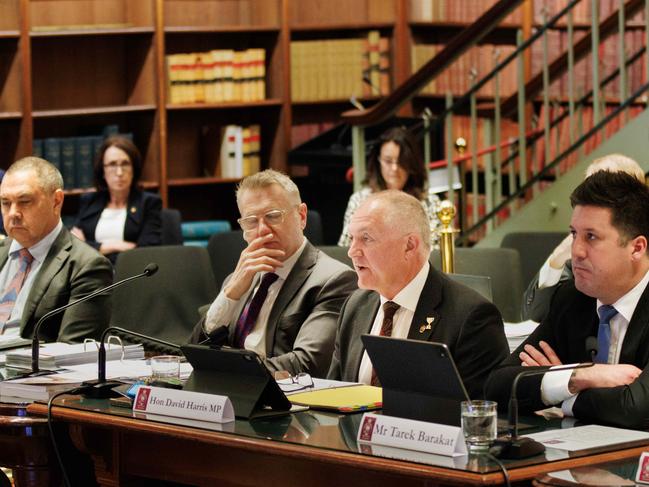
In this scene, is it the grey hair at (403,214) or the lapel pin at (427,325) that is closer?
the lapel pin at (427,325)

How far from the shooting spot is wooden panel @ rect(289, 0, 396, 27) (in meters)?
8.39

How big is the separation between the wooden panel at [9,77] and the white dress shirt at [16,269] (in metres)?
2.49

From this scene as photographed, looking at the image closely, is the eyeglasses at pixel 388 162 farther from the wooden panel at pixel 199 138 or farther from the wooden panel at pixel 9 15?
the wooden panel at pixel 9 15

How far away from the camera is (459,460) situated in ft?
8.03

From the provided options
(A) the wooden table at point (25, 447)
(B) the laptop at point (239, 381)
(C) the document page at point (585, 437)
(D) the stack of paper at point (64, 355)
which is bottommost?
(A) the wooden table at point (25, 447)

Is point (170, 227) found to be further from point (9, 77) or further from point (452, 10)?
point (452, 10)

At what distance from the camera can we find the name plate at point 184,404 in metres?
2.91

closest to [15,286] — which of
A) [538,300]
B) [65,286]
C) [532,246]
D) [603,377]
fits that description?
[65,286]

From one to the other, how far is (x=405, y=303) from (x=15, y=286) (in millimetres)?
1912

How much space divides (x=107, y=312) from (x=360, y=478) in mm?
2161

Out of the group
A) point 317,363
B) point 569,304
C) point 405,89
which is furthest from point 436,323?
point 405,89

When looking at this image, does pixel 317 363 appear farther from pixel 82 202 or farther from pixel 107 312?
pixel 82 202

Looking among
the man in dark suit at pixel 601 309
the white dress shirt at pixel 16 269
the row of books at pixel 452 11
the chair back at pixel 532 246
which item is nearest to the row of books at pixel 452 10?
the row of books at pixel 452 11

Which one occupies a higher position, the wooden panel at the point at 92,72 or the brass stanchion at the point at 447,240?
the wooden panel at the point at 92,72
